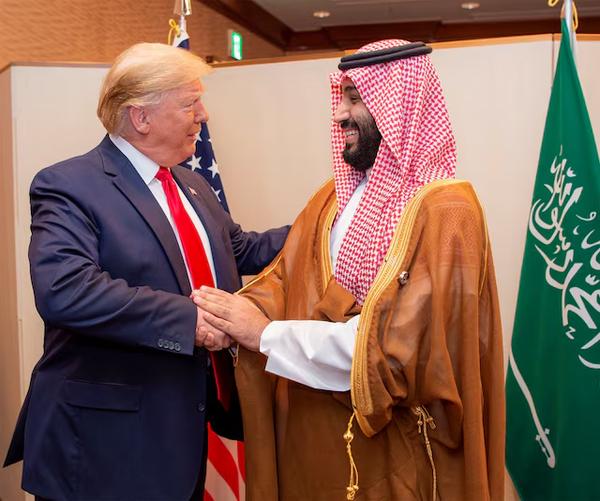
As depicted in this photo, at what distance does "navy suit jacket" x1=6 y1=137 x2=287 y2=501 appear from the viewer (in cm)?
198

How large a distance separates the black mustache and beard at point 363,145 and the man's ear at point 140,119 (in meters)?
0.60

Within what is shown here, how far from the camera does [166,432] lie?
210 centimetres

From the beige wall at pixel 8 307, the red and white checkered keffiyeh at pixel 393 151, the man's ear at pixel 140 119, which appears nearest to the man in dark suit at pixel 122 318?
the man's ear at pixel 140 119

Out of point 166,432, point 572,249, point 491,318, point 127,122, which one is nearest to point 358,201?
point 491,318

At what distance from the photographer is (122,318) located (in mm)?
1942

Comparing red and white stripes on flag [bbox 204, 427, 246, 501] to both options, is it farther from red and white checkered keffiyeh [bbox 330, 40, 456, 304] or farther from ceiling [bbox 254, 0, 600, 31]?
ceiling [bbox 254, 0, 600, 31]

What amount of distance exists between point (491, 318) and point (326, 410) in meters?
0.52

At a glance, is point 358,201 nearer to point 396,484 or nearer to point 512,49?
point 396,484

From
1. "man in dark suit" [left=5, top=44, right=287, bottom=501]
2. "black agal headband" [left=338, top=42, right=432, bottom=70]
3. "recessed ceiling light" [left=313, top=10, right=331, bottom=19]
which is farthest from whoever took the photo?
"recessed ceiling light" [left=313, top=10, right=331, bottom=19]

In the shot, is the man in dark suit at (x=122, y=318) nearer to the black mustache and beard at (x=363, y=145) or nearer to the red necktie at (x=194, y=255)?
the red necktie at (x=194, y=255)

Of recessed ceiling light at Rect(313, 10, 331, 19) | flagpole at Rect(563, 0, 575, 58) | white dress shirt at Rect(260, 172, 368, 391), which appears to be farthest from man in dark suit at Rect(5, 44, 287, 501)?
recessed ceiling light at Rect(313, 10, 331, 19)

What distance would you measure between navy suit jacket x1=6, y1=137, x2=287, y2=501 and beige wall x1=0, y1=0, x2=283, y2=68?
2.48 metres

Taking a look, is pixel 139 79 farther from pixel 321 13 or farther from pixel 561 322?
pixel 321 13

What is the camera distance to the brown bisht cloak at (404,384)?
185cm
